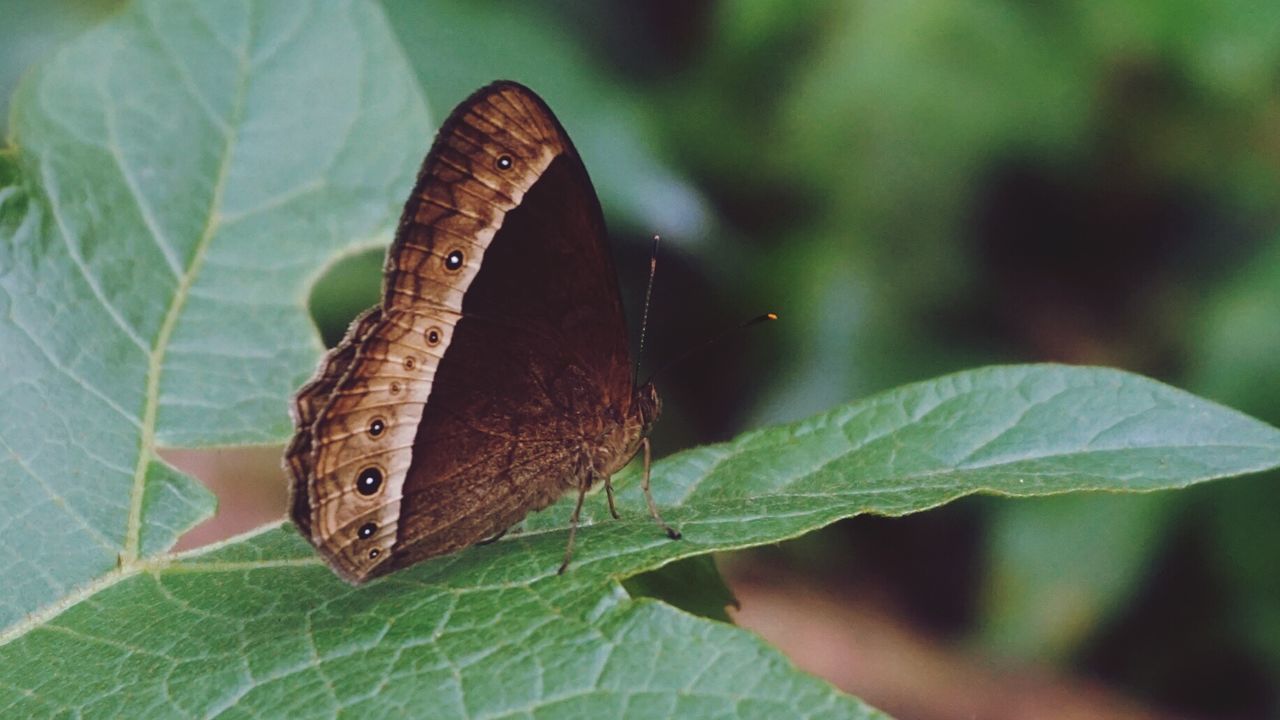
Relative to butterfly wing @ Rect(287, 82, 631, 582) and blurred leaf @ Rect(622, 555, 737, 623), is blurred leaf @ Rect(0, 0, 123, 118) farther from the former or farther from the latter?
blurred leaf @ Rect(622, 555, 737, 623)

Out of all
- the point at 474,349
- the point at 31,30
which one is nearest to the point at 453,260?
the point at 474,349

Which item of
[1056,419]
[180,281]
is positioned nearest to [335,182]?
[180,281]

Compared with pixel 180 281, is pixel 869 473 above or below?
below

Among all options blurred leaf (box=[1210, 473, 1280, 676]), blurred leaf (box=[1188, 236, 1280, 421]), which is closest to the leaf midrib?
blurred leaf (box=[1188, 236, 1280, 421])

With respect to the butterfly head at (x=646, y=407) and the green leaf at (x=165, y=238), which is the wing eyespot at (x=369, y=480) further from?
the butterfly head at (x=646, y=407)

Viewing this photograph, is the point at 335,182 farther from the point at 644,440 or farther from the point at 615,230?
the point at 615,230

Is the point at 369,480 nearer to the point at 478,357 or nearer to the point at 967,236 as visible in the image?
the point at 478,357

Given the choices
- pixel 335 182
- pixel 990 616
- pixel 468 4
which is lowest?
pixel 990 616
